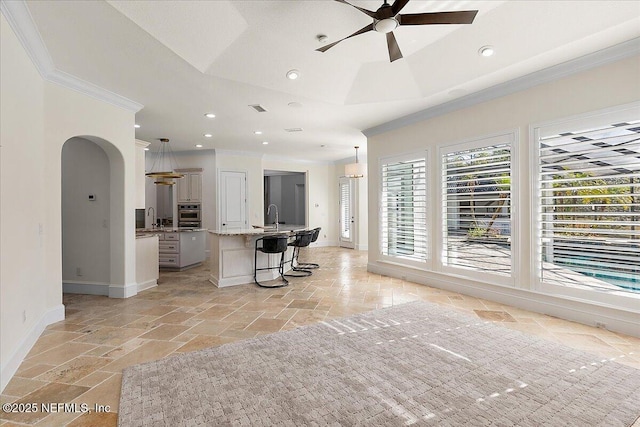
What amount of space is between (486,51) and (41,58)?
459 cm

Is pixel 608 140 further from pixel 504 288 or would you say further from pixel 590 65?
pixel 504 288

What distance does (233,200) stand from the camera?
27.3 ft

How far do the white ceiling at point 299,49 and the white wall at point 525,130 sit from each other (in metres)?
0.31

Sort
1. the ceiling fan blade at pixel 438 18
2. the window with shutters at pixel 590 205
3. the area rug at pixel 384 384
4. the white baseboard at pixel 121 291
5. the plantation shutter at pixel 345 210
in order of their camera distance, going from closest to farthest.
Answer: the area rug at pixel 384 384
the ceiling fan blade at pixel 438 18
the window with shutters at pixel 590 205
the white baseboard at pixel 121 291
the plantation shutter at pixel 345 210

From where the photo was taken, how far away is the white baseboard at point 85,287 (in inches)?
178

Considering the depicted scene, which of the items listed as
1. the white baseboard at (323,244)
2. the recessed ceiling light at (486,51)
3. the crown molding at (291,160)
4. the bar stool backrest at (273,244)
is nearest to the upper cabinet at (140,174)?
the bar stool backrest at (273,244)

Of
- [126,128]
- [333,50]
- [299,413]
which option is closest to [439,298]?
[299,413]

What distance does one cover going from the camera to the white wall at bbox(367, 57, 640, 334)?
10.1 feet

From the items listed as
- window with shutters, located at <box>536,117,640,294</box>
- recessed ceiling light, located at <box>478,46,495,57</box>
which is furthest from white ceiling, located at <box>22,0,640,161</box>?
window with shutters, located at <box>536,117,640,294</box>

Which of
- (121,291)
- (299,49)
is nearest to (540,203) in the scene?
(299,49)

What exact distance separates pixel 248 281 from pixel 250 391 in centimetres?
324

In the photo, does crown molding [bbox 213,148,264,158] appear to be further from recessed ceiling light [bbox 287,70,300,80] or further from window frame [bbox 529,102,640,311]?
window frame [bbox 529,102,640,311]

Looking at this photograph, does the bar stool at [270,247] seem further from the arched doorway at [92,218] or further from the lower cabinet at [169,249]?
the lower cabinet at [169,249]

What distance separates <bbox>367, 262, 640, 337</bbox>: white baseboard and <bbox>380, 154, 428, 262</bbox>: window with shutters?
1.51ft
